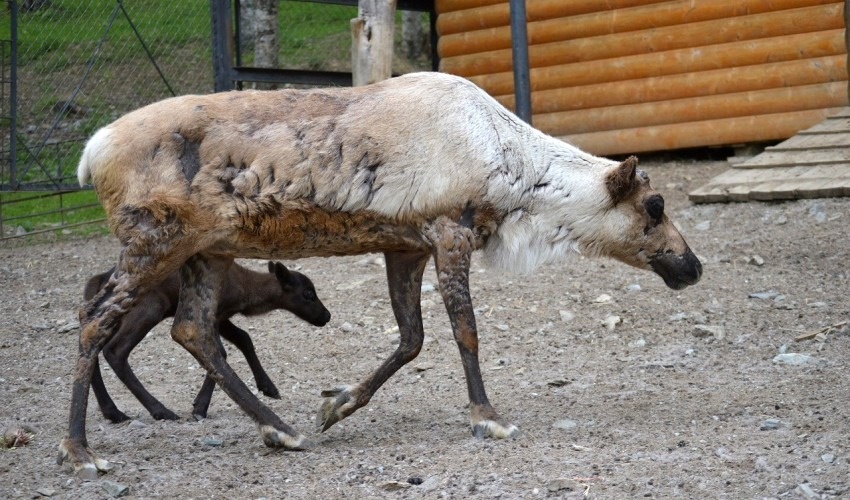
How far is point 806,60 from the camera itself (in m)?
11.5

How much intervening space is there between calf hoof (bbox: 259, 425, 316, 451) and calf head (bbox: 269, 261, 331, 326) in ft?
8.42

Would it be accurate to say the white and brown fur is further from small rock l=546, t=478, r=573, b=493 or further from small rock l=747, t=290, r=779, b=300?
small rock l=747, t=290, r=779, b=300

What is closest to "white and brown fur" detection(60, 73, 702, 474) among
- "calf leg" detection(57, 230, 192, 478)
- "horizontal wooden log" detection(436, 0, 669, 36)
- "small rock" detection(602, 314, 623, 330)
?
"calf leg" detection(57, 230, 192, 478)

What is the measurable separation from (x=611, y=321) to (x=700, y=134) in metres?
4.91

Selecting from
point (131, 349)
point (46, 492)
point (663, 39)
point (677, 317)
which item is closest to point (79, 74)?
point (663, 39)

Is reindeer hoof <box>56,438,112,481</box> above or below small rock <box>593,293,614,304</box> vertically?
above

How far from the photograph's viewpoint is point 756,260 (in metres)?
8.73

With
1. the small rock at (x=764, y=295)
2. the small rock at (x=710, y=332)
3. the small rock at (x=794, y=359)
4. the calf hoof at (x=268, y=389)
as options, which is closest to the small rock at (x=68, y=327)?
the calf hoof at (x=268, y=389)

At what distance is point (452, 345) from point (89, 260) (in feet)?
15.8

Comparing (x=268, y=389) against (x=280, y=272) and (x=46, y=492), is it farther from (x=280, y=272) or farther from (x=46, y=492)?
(x=46, y=492)

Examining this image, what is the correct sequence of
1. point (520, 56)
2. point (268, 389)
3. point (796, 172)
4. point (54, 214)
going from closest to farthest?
1. point (268, 389)
2. point (796, 172)
3. point (520, 56)
4. point (54, 214)

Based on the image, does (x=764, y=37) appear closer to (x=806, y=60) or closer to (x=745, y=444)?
(x=806, y=60)

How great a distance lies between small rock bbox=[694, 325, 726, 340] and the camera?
727cm

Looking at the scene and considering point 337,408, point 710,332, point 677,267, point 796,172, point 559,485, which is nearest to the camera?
point 559,485
